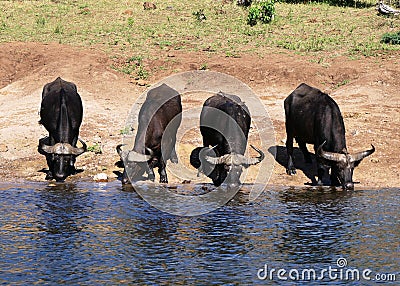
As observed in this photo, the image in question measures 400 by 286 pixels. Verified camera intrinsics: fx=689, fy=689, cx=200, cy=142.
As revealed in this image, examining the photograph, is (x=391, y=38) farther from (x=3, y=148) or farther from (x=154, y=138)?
(x=3, y=148)

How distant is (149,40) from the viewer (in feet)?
90.1

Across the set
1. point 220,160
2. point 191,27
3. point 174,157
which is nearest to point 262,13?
point 191,27

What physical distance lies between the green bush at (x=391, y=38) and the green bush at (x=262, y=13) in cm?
584

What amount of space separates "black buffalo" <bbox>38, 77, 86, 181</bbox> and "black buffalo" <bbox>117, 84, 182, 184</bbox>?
128 cm

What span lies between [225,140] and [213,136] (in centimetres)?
57

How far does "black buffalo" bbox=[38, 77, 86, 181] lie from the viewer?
14.4 meters

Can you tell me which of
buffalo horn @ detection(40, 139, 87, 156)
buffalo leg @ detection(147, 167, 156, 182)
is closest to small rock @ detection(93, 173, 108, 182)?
buffalo horn @ detection(40, 139, 87, 156)

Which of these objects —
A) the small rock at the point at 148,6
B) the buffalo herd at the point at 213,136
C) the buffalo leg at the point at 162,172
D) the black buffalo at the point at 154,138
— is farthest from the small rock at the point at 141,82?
the small rock at the point at 148,6

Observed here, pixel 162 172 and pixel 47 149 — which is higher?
pixel 47 149

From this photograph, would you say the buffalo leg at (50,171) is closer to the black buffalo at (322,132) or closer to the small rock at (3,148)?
the small rock at (3,148)

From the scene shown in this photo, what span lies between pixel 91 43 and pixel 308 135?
46.8 feet

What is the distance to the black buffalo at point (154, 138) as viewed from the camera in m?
13.9

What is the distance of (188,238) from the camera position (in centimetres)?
1027

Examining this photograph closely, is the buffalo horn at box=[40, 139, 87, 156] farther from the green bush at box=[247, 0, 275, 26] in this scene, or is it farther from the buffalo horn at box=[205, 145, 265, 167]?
the green bush at box=[247, 0, 275, 26]
